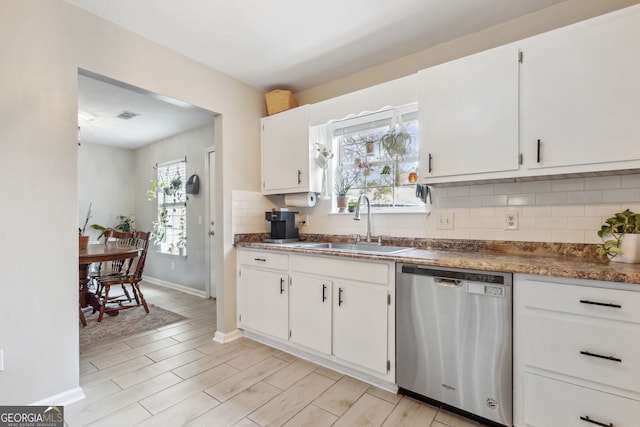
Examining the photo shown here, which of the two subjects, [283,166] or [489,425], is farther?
[283,166]

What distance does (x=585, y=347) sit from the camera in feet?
4.34

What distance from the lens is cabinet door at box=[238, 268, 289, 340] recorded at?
2453 millimetres

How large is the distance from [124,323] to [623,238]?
421 cm

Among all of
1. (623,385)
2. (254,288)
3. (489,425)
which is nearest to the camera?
(623,385)

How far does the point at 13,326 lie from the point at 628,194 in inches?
140

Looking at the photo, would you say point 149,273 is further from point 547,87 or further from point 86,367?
point 547,87

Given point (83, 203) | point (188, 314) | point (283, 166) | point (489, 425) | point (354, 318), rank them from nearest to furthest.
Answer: point (489, 425) < point (354, 318) < point (283, 166) < point (188, 314) < point (83, 203)

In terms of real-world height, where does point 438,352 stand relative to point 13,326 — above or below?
below

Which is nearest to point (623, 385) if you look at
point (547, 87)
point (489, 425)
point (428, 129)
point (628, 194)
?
point (489, 425)

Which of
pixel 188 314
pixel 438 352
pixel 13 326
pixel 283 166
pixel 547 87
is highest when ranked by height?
pixel 547 87

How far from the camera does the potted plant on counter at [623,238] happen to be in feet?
4.87

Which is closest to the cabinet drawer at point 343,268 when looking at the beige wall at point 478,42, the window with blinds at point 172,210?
the beige wall at point 478,42

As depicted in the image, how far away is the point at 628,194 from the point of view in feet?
5.52

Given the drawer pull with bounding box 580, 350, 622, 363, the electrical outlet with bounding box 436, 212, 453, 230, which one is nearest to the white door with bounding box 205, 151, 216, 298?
the electrical outlet with bounding box 436, 212, 453, 230
